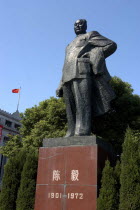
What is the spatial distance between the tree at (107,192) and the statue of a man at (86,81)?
4.14 ft

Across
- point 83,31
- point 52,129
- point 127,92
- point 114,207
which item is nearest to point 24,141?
point 52,129

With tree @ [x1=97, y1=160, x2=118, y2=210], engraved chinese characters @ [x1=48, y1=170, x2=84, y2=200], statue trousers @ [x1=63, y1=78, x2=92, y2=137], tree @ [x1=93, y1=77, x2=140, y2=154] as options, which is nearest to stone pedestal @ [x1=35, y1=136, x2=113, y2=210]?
engraved chinese characters @ [x1=48, y1=170, x2=84, y2=200]

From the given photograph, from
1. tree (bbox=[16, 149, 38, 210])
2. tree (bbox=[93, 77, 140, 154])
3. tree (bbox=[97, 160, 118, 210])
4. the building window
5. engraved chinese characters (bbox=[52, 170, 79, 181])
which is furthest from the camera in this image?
the building window

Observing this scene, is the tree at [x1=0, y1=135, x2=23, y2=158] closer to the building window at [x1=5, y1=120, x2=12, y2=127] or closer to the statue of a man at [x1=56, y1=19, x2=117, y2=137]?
the statue of a man at [x1=56, y1=19, x2=117, y2=137]

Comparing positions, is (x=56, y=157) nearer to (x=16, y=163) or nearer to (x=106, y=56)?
(x=16, y=163)

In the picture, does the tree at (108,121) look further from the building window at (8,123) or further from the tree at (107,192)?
the building window at (8,123)

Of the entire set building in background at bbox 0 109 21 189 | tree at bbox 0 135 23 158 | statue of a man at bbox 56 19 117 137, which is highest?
building in background at bbox 0 109 21 189

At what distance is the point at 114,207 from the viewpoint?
516 centimetres

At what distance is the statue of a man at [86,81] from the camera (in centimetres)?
652

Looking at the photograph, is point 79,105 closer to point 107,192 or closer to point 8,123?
point 107,192

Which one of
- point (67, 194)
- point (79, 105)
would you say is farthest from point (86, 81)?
point (67, 194)

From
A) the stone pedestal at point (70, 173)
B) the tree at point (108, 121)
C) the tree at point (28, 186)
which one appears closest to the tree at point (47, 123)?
the tree at point (108, 121)

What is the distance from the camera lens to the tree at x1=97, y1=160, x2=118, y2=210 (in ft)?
16.7

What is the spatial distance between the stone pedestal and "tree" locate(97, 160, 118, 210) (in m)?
0.16
